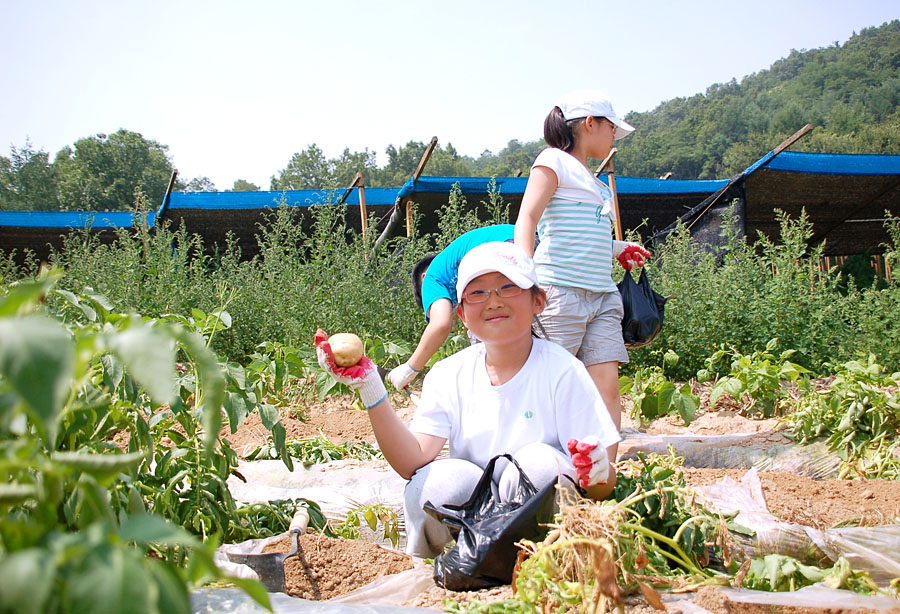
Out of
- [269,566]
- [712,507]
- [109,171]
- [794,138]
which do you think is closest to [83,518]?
[269,566]

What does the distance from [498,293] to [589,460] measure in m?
0.50

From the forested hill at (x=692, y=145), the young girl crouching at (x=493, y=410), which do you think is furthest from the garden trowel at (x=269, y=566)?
the forested hill at (x=692, y=145)

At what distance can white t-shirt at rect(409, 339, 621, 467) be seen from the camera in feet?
6.07

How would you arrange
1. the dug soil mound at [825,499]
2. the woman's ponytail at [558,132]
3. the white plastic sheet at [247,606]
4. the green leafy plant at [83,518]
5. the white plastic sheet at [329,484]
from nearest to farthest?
the green leafy plant at [83,518], the white plastic sheet at [247,606], the dug soil mound at [825,499], the white plastic sheet at [329,484], the woman's ponytail at [558,132]

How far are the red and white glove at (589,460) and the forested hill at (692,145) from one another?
3347 cm

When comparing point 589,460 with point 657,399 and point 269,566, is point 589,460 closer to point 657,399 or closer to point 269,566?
point 269,566

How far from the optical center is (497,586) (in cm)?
162

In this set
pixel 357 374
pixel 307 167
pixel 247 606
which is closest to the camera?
pixel 247 606

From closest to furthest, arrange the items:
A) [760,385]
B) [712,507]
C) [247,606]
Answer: [247,606]
[712,507]
[760,385]

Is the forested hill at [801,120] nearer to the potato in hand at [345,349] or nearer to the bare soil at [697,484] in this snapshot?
the bare soil at [697,484]

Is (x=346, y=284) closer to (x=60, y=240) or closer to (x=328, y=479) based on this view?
(x=328, y=479)

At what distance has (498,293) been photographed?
6.15ft

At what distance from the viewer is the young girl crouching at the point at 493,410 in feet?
5.89

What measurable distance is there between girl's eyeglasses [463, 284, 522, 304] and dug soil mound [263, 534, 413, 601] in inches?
27.6
